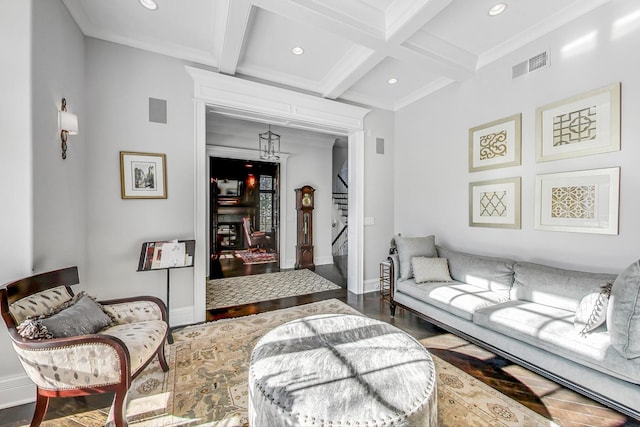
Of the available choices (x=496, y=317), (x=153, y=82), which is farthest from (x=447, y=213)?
(x=153, y=82)

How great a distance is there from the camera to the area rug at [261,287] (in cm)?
385

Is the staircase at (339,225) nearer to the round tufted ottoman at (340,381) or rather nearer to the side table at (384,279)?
the side table at (384,279)

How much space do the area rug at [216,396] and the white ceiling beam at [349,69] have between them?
3.20m

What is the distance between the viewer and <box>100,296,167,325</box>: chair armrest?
2.02 metres

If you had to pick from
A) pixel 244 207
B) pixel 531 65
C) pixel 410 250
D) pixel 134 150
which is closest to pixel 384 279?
pixel 410 250

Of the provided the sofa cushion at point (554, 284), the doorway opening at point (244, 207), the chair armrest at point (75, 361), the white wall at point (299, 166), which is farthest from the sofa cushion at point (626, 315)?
the doorway opening at point (244, 207)

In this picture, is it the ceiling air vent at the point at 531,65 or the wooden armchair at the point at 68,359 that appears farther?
the ceiling air vent at the point at 531,65

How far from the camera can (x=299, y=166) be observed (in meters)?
6.14

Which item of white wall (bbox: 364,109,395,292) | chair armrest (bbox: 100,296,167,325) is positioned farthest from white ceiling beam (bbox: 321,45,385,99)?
chair armrest (bbox: 100,296,167,325)

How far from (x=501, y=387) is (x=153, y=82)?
4408 mm

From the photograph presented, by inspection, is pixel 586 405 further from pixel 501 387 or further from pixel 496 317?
pixel 496 317

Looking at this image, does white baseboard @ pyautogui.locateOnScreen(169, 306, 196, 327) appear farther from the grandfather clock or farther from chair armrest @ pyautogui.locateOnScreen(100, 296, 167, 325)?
the grandfather clock

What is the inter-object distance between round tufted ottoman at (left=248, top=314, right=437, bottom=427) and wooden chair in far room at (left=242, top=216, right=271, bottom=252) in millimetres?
6230

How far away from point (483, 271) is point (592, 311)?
1018 millimetres
